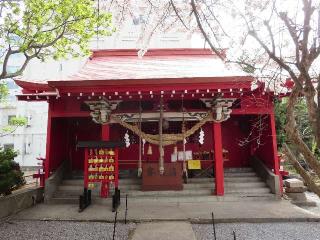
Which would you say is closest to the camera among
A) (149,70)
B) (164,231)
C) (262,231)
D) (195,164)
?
(164,231)

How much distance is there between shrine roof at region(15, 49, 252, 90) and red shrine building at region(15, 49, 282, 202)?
3 centimetres

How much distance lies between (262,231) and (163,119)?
5665mm

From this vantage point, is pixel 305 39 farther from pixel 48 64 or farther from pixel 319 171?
pixel 48 64

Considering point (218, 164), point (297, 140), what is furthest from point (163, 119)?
point (297, 140)

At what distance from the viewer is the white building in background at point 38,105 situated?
26344 millimetres

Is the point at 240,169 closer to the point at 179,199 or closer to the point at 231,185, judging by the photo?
the point at 231,185

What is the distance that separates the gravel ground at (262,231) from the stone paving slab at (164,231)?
27cm

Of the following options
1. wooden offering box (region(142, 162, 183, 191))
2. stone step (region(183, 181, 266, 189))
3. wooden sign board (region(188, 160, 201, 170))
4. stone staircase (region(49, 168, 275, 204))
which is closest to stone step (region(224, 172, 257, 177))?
stone staircase (region(49, 168, 275, 204))

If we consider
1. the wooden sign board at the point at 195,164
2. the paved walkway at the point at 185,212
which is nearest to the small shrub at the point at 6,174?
the paved walkway at the point at 185,212

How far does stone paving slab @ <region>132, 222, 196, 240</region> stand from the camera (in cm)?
684

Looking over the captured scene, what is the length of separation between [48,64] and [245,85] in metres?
22.9

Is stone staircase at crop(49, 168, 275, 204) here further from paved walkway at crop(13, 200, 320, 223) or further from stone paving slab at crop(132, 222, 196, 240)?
stone paving slab at crop(132, 222, 196, 240)

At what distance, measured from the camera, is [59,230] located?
764cm

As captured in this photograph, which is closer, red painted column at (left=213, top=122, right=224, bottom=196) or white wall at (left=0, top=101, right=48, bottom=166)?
red painted column at (left=213, top=122, right=224, bottom=196)
